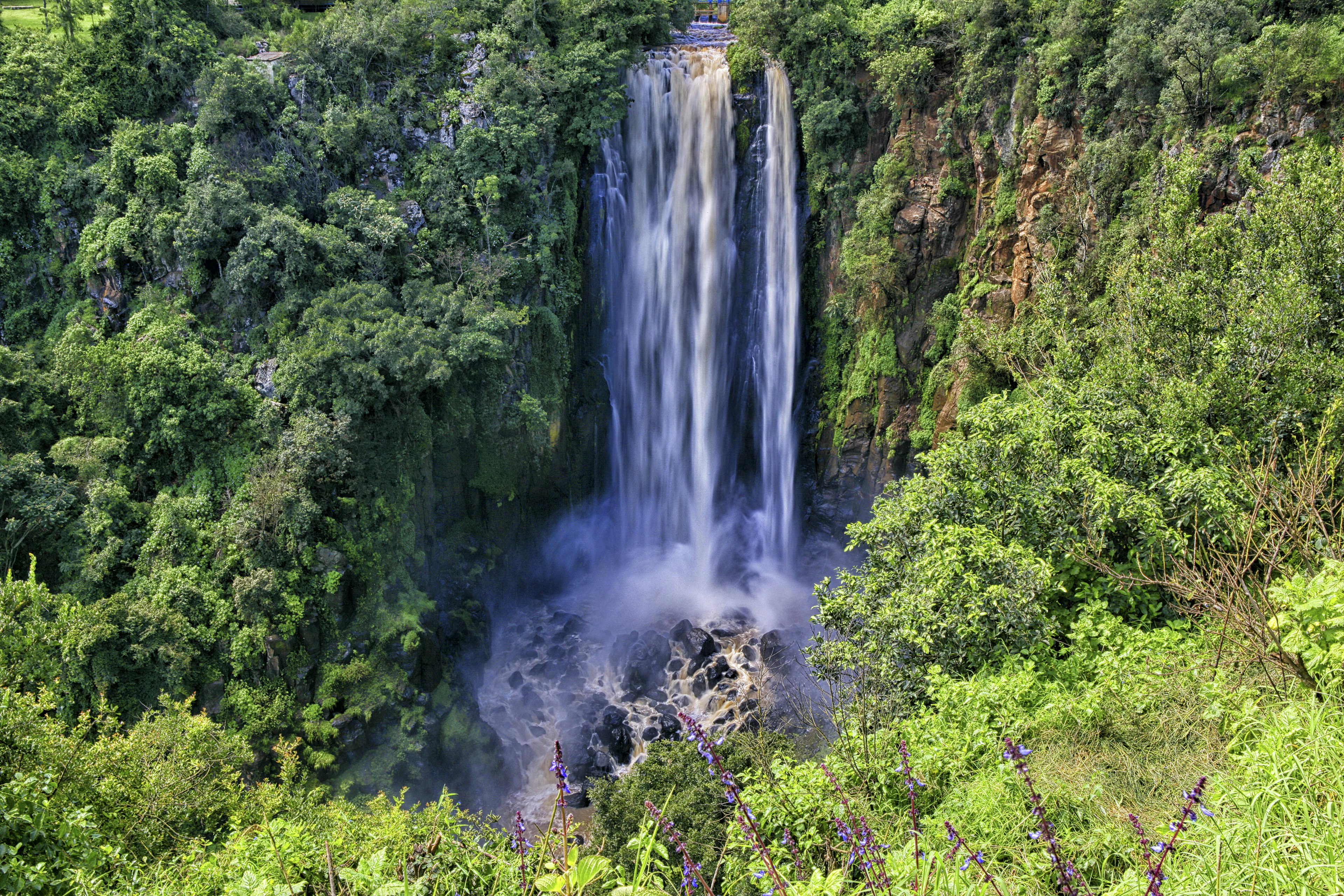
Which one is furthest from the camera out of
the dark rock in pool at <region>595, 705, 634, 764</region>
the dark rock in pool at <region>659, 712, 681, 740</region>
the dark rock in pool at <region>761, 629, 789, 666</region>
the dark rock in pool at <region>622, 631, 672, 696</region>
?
the dark rock in pool at <region>761, 629, 789, 666</region>

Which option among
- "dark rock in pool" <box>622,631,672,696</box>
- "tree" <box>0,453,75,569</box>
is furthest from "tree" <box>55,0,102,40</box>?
"dark rock in pool" <box>622,631,672,696</box>

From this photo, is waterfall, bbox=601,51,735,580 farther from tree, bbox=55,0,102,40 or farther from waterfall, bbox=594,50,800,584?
tree, bbox=55,0,102,40

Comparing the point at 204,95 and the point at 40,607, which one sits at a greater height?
the point at 204,95

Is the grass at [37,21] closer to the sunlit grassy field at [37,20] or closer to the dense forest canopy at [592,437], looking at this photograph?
the sunlit grassy field at [37,20]

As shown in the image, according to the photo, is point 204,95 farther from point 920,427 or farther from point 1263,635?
point 1263,635

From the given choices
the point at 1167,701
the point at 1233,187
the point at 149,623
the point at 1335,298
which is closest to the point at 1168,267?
the point at 1335,298

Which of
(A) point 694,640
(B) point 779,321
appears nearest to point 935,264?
(B) point 779,321
